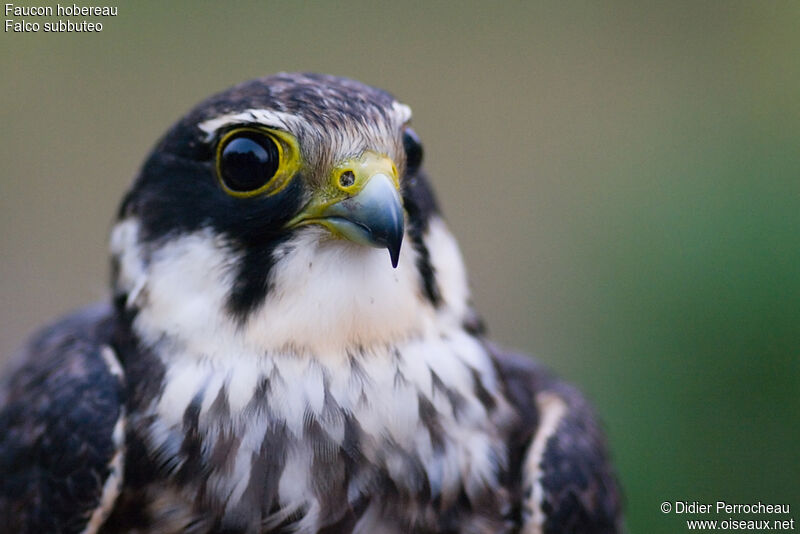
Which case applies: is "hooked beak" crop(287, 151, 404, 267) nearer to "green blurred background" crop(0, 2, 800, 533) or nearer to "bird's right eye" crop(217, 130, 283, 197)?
"bird's right eye" crop(217, 130, 283, 197)

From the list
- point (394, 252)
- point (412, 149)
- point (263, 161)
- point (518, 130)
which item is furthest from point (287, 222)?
point (518, 130)

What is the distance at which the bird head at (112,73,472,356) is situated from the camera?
2.24 m

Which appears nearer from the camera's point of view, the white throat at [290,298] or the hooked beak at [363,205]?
the hooked beak at [363,205]

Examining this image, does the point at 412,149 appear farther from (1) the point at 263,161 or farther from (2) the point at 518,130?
(2) the point at 518,130

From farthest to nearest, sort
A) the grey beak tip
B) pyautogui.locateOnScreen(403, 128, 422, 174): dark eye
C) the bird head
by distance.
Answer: pyautogui.locateOnScreen(403, 128, 422, 174): dark eye → the bird head → the grey beak tip

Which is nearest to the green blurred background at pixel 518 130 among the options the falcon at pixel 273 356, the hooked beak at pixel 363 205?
the falcon at pixel 273 356

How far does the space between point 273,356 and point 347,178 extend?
1.48 ft

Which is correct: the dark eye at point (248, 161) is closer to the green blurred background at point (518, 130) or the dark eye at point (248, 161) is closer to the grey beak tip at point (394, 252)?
the grey beak tip at point (394, 252)

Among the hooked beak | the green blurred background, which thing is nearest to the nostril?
the hooked beak

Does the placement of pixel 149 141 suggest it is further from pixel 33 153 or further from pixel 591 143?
pixel 591 143

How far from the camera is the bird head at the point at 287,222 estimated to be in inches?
88.1

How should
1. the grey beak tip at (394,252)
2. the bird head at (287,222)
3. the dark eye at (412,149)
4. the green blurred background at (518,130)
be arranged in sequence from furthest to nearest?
the green blurred background at (518,130) < the dark eye at (412,149) < the bird head at (287,222) < the grey beak tip at (394,252)

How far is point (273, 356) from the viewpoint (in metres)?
2.30

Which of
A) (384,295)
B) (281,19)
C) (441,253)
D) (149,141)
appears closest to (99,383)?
(384,295)
